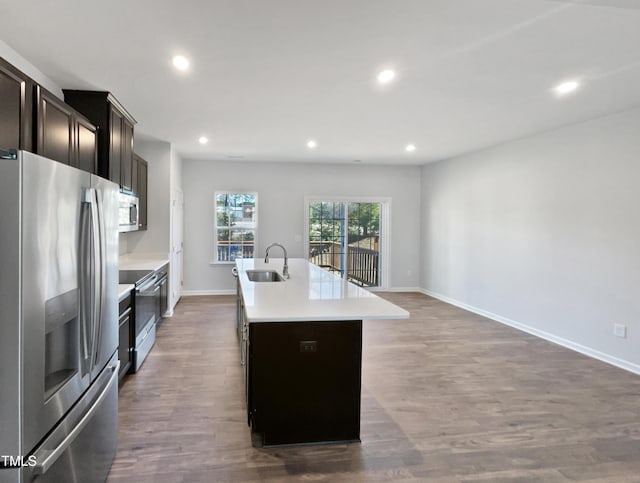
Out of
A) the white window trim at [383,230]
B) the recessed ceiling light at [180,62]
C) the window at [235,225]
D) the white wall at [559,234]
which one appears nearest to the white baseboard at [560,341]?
the white wall at [559,234]

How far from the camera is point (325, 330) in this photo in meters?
2.38

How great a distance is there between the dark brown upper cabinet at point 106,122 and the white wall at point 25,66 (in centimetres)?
18

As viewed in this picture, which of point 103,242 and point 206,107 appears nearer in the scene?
point 103,242

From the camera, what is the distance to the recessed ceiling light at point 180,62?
2.77 meters

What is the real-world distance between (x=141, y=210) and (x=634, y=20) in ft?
17.6

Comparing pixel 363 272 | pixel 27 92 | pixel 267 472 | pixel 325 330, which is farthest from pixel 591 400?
pixel 363 272

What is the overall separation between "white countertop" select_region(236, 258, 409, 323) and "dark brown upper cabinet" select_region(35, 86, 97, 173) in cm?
166

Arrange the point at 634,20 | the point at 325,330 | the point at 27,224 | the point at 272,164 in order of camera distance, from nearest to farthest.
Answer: the point at 27,224
the point at 634,20
the point at 325,330
the point at 272,164

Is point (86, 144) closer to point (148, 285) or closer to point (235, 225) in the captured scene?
point (148, 285)

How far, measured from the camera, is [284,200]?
7.58 m

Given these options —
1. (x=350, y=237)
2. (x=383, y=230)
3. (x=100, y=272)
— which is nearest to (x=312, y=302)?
(x=100, y=272)

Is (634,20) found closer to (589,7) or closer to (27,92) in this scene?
(589,7)

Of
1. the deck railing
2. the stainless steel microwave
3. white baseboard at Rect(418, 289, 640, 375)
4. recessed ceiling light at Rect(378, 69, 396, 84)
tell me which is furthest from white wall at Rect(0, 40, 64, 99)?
white baseboard at Rect(418, 289, 640, 375)

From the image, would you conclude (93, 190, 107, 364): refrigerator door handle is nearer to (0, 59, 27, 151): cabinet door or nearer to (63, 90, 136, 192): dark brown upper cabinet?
(0, 59, 27, 151): cabinet door
